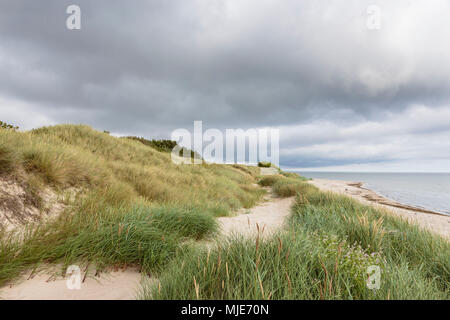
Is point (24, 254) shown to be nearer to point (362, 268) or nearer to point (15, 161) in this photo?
point (15, 161)

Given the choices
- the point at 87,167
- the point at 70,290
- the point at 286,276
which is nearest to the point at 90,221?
the point at 70,290

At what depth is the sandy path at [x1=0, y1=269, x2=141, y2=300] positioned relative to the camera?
2027 mm

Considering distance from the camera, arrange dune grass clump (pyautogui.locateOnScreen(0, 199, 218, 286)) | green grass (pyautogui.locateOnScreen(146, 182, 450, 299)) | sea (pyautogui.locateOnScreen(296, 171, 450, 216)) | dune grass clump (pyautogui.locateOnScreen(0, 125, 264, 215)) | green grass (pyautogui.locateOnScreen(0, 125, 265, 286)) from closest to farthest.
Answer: green grass (pyautogui.locateOnScreen(146, 182, 450, 299)), dune grass clump (pyautogui.locateOnScreen(0, 199, 218, 286)), green grass (pyautogui.locateOnScreen(0, 125, 265, 286)), dune grass clump (pyautogui.locateOnScreen(0, 125, 264, 215)), sea (pyautogui.locateOnScreen(296, 171, 450, 216))

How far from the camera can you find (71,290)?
2148 millimetres

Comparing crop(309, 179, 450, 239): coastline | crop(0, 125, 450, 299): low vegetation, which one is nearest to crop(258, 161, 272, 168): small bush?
crop(309, 179, 450, 239): coastline

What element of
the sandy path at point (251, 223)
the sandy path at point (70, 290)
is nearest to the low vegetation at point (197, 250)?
the sandy path at point (70, 290)

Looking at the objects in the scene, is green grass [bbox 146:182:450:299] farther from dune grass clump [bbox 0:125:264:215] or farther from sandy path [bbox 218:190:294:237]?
dune grass clump [bbox 0:125:264:215]

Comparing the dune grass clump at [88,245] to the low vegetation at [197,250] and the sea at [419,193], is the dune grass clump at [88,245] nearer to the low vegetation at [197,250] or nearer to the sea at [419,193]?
the low vegetation at [197,250]

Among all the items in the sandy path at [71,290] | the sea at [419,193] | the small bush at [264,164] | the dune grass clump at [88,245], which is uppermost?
the small bush at [264,164]

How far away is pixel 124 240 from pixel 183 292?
1.66m

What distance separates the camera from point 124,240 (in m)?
2.86

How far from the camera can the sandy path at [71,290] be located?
79.8 inches

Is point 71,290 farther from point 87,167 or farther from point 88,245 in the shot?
point 87,167

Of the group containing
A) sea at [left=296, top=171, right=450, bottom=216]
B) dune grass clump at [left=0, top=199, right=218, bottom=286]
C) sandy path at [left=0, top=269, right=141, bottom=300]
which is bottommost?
sea at [left=296, top=171, right=450, bottom=216]
